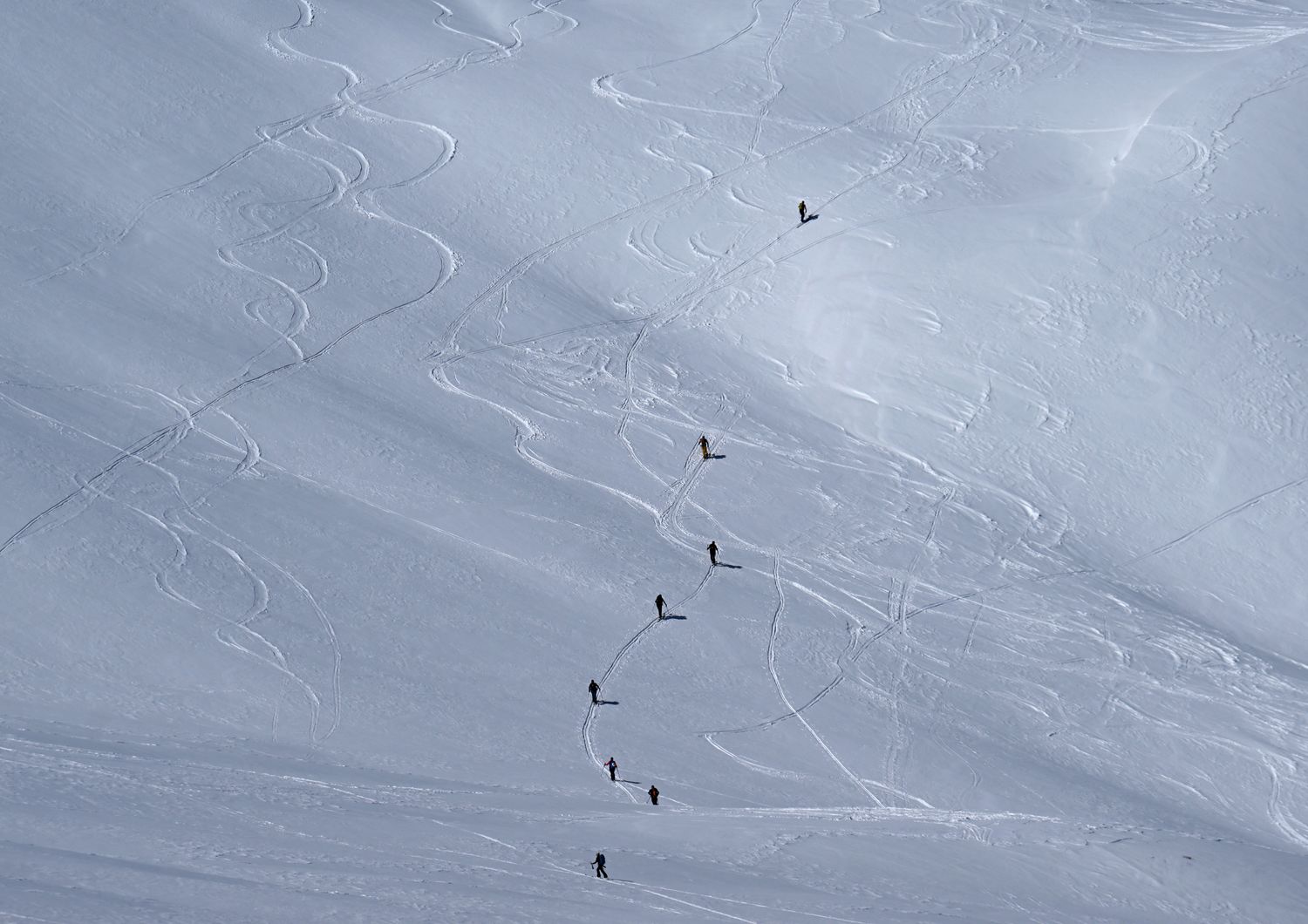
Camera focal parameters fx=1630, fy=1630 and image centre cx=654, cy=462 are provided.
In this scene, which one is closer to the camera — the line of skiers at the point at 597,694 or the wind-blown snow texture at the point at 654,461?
the line of skiers at the point at 597,694

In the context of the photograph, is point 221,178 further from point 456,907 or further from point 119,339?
point 456,907

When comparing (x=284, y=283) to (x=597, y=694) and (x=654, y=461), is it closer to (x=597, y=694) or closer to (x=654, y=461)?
(x=654, y=461)

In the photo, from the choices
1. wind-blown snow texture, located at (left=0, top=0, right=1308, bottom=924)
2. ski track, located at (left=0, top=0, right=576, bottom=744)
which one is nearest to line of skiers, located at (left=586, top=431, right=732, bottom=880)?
wind-blown snow texture, located at (left=0, top=0, right=1308, bottom=924)

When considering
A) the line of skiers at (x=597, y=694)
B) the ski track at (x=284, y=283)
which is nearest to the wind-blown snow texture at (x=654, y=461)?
A: the ski track at (x=284, y=283)

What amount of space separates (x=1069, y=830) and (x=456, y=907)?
32.4ft

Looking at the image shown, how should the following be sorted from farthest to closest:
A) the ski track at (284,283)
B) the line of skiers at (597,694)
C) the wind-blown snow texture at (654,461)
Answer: the ski track at (284,283) → the wind-blown snow texture at (654,461) → the line of skiers at (597,694)

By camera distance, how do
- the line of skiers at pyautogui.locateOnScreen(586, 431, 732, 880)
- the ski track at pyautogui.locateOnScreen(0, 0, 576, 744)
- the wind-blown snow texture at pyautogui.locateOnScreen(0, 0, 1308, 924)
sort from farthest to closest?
the ski track at pyautogui.locateOnScreen(0, 0, 576, 744) → the wind-blown snow texture at pyautogui.locateOnScreen(0, 0, 1308, 924) → the line of skiers at pyautogui.locateOnScreen(586, 431, 732, 880)

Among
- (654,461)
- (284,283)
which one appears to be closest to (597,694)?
(654,461)

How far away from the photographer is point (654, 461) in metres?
31.8

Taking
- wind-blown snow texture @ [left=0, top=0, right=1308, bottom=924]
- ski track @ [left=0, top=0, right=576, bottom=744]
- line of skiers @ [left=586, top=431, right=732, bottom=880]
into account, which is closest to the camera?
line of skiers @ [left=586, top=431, right=732, bottom=880]

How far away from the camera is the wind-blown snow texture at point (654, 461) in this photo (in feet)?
68.9

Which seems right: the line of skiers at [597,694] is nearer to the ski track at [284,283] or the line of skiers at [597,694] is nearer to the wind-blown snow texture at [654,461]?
the wind-blown snow texture at [654,461]

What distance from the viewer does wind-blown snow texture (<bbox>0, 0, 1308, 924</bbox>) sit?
21.0 meters

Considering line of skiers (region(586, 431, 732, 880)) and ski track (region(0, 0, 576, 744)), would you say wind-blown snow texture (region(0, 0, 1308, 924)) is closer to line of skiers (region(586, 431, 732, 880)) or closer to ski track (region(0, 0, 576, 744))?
ski track (region(0, 0, 576, 744))
